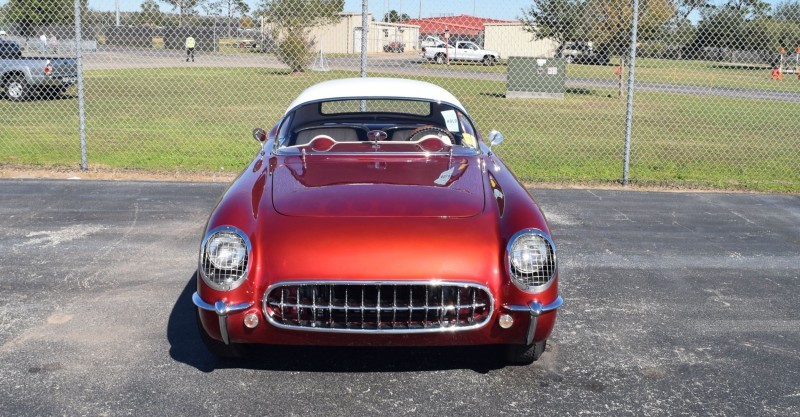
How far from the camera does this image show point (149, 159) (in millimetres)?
10711

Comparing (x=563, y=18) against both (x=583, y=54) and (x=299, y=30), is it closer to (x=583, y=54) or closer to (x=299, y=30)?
(x=583, y=54)

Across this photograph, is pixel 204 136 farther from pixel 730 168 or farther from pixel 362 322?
pixel 362 322

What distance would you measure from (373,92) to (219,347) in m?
2.57

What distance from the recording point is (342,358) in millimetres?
4262

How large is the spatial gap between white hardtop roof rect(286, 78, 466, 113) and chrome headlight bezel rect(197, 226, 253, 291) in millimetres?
2029

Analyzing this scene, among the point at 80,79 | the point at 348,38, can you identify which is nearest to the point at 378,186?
the point at 80,79

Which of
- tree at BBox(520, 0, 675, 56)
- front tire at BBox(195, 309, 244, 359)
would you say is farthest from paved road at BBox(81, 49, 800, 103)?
front tire at BBox(195, 309, 244, 359)

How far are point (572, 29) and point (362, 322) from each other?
753 inches

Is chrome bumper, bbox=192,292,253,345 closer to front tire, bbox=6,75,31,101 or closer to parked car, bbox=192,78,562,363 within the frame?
parked car, bbox=192,78,562,363

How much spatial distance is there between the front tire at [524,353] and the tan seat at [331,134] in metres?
1.97

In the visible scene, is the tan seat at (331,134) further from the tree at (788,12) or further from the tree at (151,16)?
the tree at (151,16)

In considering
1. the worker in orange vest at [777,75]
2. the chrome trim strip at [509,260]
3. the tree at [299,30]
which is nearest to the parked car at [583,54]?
the tree at [299,30]

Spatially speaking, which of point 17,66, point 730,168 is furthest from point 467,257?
point 17,66

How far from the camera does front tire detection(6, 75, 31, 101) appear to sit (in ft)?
59.7
